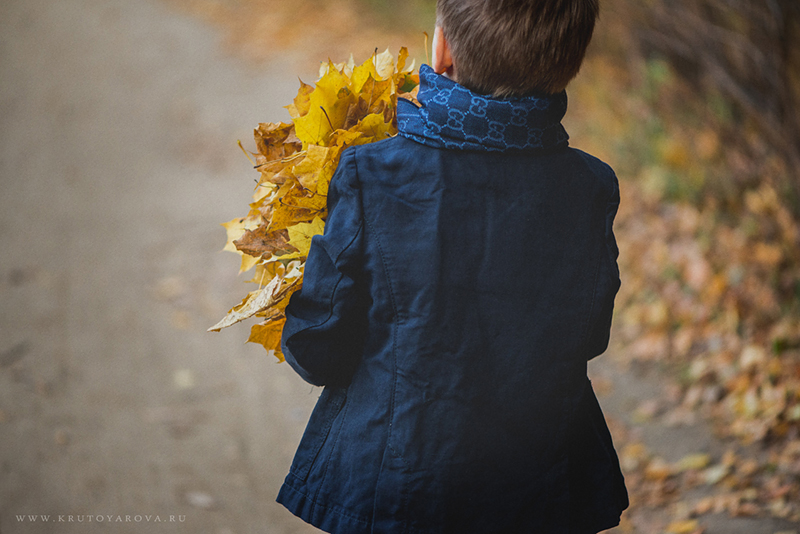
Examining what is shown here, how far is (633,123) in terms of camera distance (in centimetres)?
451

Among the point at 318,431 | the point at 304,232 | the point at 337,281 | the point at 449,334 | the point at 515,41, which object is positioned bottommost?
the point at 318,431

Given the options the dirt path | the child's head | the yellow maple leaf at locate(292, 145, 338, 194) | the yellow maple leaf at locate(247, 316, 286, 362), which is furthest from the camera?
the dirt path

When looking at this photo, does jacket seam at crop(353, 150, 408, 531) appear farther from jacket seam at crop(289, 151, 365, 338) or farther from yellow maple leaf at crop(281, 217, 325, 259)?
yellow maple leaf at crop(281, 217, 325, 259)

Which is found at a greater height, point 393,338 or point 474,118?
point 474,118

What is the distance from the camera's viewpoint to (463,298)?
1206 millimetres

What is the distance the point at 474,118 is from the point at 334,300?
16.7 inches

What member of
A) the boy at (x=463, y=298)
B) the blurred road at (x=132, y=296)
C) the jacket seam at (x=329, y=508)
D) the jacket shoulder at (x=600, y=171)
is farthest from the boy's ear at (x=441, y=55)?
the blurred road at (x=132, y=296)

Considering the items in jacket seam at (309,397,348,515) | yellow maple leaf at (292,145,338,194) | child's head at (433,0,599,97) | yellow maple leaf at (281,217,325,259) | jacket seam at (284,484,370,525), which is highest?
child's head at (433,0,599,97)

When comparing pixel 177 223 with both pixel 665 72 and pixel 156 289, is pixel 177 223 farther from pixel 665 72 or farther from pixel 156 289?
pixel 665 72

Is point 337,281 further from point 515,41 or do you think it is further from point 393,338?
point 515,41

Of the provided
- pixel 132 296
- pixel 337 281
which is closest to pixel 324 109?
pixel 337 281

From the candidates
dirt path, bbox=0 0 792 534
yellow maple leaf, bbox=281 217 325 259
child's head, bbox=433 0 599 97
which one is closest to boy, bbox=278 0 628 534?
child's head, bbox=433 0 599 97

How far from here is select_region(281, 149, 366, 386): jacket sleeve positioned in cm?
117

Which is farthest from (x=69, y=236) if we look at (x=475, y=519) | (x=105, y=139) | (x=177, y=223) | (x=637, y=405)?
(x=475, y=519)
